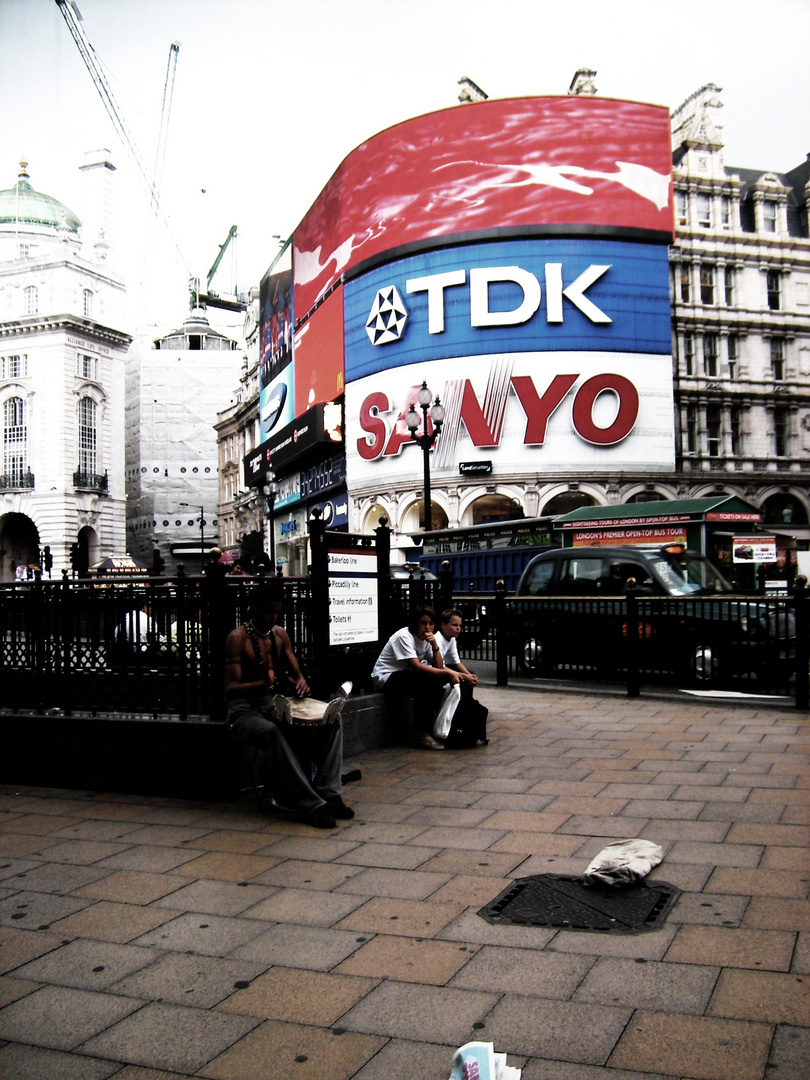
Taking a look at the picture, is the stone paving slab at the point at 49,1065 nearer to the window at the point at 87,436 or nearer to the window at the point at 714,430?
the window at the point at 714,430

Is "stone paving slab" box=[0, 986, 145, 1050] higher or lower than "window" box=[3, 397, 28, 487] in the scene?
lower

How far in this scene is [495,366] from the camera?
138 feet

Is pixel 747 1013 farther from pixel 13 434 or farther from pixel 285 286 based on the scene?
pixel 13 434

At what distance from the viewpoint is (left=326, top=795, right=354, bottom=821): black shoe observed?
6.39 metres

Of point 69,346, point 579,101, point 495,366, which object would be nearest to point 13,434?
point 69,346

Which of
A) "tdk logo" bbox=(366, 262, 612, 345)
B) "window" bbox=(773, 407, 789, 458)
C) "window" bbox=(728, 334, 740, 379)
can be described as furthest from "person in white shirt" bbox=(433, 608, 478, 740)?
"window" bbox=(773, 407, 789, 458)

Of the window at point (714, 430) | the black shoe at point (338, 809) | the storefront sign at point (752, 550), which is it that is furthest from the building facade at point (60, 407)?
the black shoe at point (338, 809)

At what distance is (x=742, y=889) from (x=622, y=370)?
Answer: 3893cm

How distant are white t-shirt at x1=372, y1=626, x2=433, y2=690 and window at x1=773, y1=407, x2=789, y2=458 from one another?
40692 mm

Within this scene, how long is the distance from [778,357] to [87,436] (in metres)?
46.8

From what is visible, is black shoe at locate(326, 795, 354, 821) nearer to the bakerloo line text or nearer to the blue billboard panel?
the bakerloo line text

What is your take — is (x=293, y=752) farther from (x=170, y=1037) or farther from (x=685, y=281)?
(x=685, y=281)

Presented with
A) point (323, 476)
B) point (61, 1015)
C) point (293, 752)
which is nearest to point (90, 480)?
point (323, 476)

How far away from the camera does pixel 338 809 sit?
6.41m
